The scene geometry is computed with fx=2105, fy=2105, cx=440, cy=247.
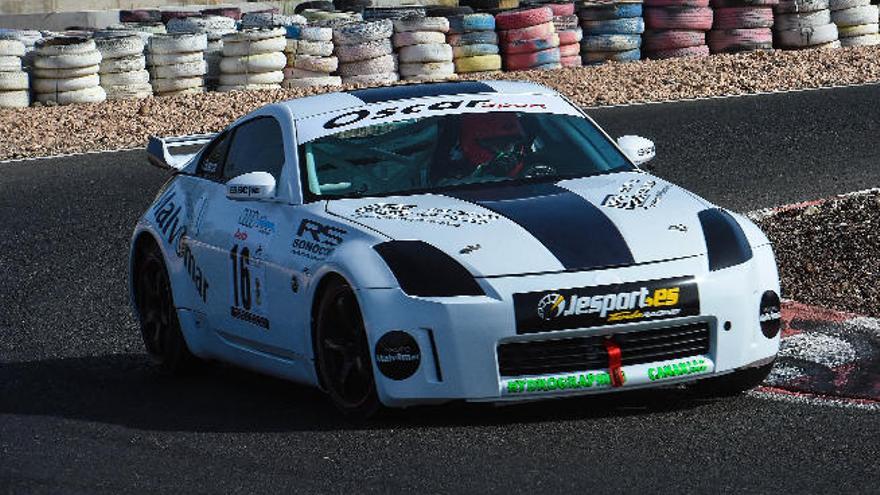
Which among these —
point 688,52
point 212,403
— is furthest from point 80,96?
point 212,403

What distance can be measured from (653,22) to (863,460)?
55.7 feet

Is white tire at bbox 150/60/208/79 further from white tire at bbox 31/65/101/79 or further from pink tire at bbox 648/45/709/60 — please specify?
pink tire at bbox 648/45/709/60

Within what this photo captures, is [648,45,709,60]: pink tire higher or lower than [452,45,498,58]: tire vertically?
lower

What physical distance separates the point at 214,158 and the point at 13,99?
12235 mm

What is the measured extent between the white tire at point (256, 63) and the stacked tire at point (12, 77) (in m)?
2.10

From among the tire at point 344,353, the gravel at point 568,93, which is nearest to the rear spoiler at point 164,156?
the tire at point 344,353

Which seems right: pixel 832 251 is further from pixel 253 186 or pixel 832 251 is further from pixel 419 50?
pixel 419 50

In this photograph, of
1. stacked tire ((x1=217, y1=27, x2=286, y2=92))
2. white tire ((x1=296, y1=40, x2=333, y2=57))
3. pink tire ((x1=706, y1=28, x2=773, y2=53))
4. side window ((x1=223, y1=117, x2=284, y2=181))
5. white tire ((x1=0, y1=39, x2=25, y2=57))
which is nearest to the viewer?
side window ((x1=223, y1=117, x2=284, y2=181))

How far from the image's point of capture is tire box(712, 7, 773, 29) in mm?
23641

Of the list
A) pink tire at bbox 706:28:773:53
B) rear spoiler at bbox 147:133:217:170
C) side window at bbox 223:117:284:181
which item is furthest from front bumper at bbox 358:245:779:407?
pink tire at bbox 706:28:773:53

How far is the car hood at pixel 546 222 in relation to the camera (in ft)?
25.3

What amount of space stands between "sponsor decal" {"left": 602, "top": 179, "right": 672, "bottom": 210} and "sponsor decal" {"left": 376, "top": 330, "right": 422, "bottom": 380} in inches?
43.3

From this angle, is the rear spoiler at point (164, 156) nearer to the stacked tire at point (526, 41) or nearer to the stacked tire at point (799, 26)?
the stacked tire at point (526, 41)

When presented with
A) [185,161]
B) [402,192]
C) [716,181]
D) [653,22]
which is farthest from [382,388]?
[653,22]
